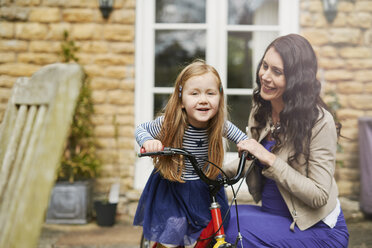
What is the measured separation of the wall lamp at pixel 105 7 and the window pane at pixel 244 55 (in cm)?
134

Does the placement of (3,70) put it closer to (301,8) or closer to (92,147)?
(92,147)

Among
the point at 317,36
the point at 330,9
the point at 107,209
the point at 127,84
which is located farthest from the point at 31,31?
the point at 330,9

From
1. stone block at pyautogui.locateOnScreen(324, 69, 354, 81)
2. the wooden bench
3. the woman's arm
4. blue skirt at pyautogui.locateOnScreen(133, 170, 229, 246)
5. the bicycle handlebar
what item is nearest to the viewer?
the wooden bench

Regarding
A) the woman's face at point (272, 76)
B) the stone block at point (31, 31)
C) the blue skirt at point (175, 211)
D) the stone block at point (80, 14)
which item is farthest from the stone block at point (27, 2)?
the woman's face at point (272, 76)

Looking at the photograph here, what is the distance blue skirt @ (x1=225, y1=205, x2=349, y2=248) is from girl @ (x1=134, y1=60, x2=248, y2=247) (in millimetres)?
157

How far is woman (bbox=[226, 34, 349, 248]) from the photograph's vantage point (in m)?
1.79

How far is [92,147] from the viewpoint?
4469 millimetres

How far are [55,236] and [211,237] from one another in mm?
2665

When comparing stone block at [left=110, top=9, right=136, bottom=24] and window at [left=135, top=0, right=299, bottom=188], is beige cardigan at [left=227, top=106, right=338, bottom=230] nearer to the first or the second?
window at [left=135, top=0, right=299, bottom=188]

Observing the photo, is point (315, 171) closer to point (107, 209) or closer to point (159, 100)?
point (107, 209)

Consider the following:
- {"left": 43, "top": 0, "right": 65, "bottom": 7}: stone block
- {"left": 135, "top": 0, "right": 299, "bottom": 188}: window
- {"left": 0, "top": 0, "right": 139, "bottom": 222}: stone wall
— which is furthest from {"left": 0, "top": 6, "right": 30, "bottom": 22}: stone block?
{"left": 135, "top": 0, "right": 299, "bottom": 188}: window

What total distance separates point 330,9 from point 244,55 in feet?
3.35

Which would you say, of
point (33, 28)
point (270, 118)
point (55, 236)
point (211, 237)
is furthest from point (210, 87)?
point (33, 28)

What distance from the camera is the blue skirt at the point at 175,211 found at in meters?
1.88
